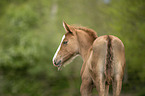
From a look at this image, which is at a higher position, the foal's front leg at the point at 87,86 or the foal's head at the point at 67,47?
the foal's head at the point at 67,47

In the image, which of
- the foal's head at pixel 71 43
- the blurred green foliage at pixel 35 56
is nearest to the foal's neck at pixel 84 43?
the foal's head at pixel 71 43

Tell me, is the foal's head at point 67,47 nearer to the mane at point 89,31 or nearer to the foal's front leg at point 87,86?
the mane at point 89,31

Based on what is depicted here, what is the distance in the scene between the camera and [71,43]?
323 cm

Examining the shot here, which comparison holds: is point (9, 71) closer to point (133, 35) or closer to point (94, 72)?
point (133, 35)

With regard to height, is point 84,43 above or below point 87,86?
above

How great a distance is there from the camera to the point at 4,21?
15.1 m

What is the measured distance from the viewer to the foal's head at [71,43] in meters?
3.23

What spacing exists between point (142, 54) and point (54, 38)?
24.8 feet

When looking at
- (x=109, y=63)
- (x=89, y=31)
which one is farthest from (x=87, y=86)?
(x=89, y=31)

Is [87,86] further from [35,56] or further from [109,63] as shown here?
[35,56]

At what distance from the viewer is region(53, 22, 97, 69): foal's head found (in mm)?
3227

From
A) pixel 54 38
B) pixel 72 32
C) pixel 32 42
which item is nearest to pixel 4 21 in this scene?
pixel 32 42

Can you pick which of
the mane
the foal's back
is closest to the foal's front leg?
the foal's back

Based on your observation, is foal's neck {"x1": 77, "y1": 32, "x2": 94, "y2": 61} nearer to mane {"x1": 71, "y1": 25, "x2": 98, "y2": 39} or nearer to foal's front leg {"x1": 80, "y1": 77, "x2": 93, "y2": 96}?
mane {"x1": 71, "y1": 25, "x2": 98, "y2": 39}
